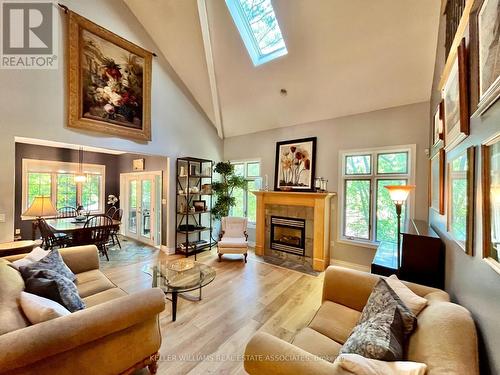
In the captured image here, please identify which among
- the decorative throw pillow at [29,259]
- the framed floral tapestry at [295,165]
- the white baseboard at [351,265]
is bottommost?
the white baseboard at [351,265]

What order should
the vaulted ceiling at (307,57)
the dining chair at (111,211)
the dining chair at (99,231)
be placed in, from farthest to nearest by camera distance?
the dining chair at (111,211), the dining chair at (99,231), the vaulted ceiling at (307,57)

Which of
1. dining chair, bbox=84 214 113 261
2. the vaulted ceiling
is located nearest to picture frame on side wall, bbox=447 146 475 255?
the vaulted ceiling

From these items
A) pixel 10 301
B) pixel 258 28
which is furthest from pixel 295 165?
pixel 10 301

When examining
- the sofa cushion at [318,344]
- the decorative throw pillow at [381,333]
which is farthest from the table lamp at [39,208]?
the decorative throw pillow at [381,333]

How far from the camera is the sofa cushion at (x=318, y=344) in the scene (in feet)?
4.57

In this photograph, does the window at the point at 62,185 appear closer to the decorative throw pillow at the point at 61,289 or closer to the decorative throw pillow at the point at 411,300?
the decorative throw pillow at the point at 61,289

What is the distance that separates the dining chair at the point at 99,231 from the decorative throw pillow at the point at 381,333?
4.67 m

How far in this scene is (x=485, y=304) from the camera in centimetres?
104

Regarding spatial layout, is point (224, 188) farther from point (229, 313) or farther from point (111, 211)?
point (111, 211)

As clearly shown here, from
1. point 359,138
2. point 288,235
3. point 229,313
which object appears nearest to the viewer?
point 229,313

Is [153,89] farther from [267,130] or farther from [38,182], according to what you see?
[38,182]

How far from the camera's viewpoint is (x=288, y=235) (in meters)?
4.70

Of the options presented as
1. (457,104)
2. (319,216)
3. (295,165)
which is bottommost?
(319,216)

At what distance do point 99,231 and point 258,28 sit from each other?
4.92 meters
